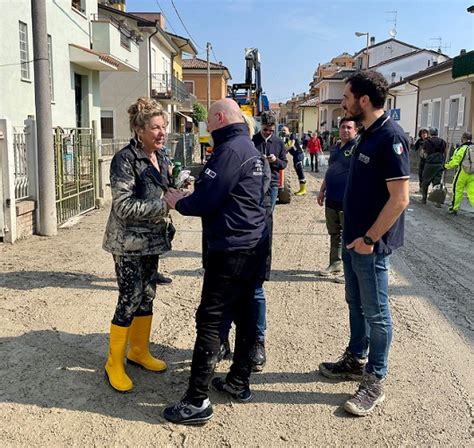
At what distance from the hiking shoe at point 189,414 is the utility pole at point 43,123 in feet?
19.1

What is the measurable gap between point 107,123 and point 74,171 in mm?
21268

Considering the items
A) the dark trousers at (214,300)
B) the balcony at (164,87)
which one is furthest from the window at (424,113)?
the dark trousers at (214,300)

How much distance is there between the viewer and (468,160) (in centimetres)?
1112

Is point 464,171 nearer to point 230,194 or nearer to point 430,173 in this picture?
point 430,173

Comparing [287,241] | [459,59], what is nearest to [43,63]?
[287,241]

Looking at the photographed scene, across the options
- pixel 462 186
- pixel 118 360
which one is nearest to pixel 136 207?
pixel 118 360

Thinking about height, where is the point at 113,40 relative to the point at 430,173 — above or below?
above

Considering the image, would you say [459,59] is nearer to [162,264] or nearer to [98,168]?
[98,168]

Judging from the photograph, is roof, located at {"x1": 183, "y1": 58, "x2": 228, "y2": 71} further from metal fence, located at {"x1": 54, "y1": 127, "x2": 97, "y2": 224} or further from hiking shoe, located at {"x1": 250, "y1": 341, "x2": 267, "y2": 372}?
hiking shoe, located at {"x1": 250, "y1": 341, "x2": 267, "y2": 372}

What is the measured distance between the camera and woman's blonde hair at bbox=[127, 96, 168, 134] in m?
3.51

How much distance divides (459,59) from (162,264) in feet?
52.0

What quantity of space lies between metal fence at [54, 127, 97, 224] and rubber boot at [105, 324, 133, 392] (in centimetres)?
612

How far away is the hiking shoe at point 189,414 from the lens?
3176 millimetres

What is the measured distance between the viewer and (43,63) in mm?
8016
